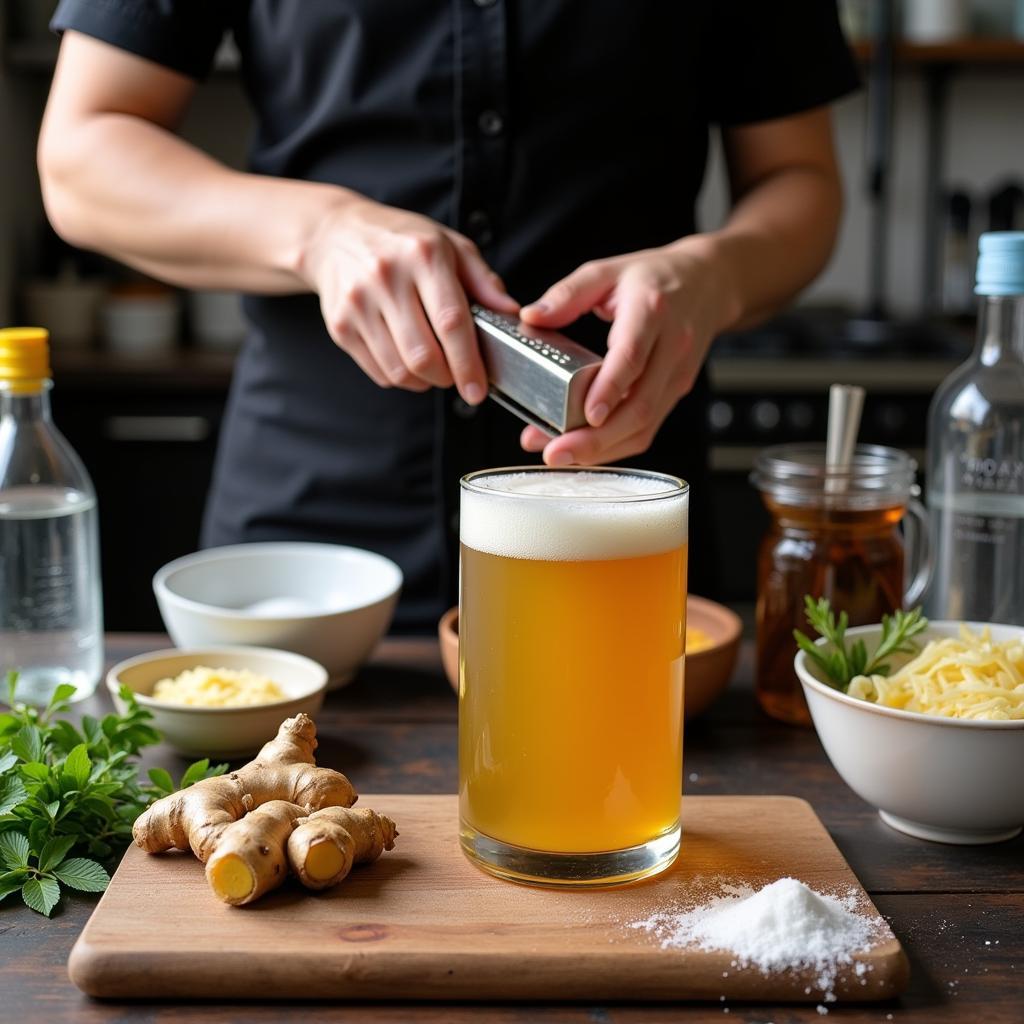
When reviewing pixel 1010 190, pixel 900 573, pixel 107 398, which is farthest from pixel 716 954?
pixel 1010 190

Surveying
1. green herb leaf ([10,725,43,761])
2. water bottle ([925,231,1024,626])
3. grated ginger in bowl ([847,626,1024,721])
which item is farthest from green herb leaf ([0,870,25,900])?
water bottle ([925,231,1024,626])

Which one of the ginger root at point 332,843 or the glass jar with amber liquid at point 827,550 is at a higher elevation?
the glass jar with amber liquid at point 827,550

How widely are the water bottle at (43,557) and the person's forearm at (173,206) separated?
274 mm

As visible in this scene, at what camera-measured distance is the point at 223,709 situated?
1.01m

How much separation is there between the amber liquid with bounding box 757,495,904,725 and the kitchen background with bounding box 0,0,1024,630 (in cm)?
167

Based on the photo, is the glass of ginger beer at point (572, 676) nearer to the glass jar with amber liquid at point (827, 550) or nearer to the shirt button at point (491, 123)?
the glass jar with amber liquid at point (827, 550)

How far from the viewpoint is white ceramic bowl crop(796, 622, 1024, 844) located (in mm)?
851

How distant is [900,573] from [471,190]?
2.26ft

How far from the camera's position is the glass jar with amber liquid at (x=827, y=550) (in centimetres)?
114

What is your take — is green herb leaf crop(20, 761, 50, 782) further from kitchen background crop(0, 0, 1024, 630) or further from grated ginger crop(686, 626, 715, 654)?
kitchen background crop(0, 0, 1024, 630)

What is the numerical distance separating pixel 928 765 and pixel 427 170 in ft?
3.12

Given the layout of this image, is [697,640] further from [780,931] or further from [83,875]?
[83,875]

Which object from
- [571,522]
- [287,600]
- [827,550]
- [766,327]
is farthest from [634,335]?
[766,327]

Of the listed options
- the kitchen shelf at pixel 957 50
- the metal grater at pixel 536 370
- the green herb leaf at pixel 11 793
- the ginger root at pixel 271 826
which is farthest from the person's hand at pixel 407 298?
the kitchen shelf at pixel 957 50
